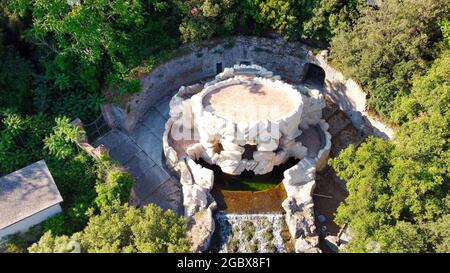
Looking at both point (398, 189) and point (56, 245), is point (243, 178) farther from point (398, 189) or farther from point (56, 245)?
point (56, 245)

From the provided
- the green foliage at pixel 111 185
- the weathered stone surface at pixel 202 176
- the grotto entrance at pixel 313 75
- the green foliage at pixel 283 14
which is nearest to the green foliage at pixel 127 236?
the green foliage at pixel 111 185

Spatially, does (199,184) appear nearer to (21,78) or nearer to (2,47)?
(21,78)

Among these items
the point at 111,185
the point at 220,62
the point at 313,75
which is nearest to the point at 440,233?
the point at 111,185

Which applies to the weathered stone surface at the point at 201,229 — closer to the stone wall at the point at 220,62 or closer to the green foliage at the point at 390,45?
the stone wall at the point at 220,62

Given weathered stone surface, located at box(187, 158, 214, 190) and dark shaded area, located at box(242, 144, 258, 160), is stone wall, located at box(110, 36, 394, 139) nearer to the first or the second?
weathered stone surface, located at box(187, 158, 214, 190)

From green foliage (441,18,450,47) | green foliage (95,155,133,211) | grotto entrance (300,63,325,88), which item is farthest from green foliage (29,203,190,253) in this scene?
green foliage (441,18,450,47)

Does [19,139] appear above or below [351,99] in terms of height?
above
